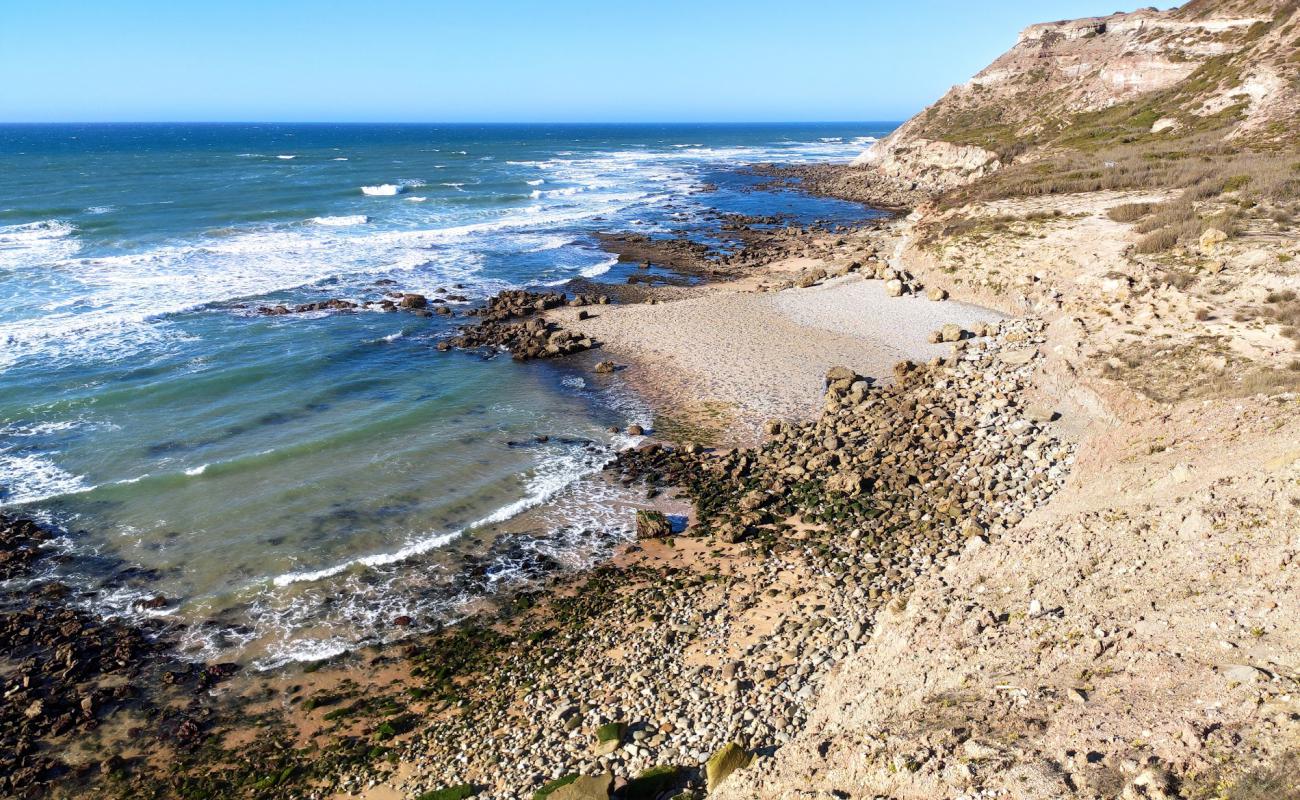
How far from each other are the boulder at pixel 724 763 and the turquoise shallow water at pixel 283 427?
786 centimetres

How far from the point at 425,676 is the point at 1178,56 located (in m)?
84.7

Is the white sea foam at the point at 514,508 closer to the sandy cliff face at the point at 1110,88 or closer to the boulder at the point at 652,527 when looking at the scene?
the boulder at the point at 652,527

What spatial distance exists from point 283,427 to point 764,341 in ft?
59.9

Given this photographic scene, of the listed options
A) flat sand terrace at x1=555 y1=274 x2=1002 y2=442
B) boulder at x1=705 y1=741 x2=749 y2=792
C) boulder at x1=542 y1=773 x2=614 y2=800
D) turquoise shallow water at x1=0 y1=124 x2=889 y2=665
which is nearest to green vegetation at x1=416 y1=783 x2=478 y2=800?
boulder at x1=542 y1=773 x2=614 y2=800

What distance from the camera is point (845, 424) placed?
71.9 feet

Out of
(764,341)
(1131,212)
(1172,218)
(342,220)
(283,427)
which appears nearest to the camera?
(283,427)

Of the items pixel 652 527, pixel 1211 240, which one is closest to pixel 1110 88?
pixel 1211 240

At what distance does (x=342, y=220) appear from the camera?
58.9 metres

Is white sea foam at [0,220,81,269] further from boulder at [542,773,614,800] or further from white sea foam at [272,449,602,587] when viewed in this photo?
boulder at [542,773,614,800]

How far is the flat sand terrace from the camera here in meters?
25.4

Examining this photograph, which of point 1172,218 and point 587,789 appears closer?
point 587,789

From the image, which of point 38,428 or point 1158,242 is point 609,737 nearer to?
point 38,428

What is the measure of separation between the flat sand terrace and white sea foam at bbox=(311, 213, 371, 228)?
31.2m

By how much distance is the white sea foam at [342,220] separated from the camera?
5762 centimetres
